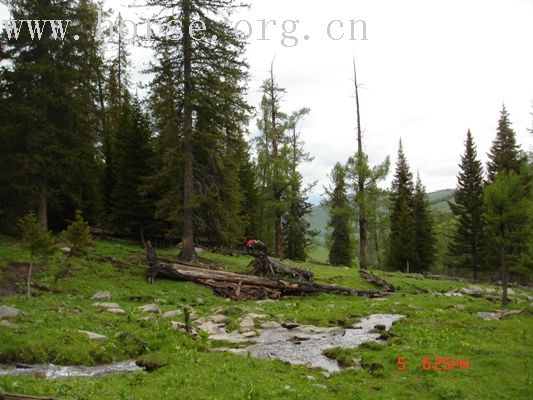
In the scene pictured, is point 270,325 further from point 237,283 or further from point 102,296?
point 102,296

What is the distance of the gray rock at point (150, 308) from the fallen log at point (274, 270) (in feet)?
32.3

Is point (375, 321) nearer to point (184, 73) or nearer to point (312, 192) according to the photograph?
point (184, 73)

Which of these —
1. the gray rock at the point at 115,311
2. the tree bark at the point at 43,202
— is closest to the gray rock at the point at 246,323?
the gray rock at the point at 115,311

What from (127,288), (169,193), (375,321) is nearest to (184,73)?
(169,193)

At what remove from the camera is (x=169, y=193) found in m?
31.0

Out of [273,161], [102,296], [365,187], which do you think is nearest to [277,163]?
[273,161]

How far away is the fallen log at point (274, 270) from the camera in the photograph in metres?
28.9

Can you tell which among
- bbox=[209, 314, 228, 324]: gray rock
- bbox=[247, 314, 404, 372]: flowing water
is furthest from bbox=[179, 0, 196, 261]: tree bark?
bbox=[247, 314, 404, 372]: flowing water

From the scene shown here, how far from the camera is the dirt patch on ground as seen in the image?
20.8 m

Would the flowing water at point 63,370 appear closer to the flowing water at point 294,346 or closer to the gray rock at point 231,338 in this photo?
the flowing water at point 294,346

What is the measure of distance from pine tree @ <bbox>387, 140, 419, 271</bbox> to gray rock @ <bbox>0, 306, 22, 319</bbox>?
43.1 meters

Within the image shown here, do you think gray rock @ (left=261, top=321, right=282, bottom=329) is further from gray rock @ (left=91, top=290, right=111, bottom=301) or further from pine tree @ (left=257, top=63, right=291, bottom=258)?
pine tree @ (left=257, top=63, right=291, bottom=258)

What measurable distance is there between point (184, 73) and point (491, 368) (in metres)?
24.7

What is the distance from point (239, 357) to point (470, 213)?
159ft
